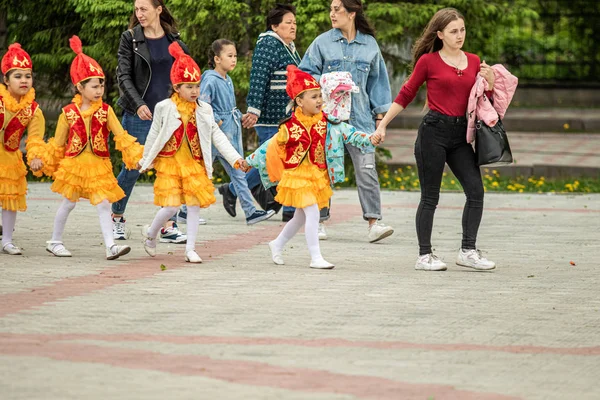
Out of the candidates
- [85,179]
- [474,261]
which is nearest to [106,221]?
[85,179]

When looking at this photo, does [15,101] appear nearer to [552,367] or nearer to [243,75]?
[552,367]

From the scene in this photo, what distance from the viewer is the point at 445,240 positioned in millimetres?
10672

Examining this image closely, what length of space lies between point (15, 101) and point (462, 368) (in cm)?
489

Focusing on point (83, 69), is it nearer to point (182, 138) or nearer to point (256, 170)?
point (182, 138)

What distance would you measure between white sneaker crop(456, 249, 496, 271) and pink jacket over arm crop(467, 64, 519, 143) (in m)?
0.86

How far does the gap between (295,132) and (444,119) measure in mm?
1053

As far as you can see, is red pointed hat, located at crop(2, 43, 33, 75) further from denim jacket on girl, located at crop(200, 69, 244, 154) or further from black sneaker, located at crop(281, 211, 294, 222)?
black sneaker, located at crop(281, 211, 294, 222)

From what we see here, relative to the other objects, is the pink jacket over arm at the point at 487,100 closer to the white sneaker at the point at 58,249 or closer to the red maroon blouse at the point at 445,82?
the red maroon blouse at the point at 445,82

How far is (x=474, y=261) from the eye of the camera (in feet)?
29.1

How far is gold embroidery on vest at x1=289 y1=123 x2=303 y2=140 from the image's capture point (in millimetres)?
8742

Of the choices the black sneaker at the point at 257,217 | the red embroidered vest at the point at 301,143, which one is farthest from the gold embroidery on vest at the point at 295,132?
the black sneaker at the point at 257,217

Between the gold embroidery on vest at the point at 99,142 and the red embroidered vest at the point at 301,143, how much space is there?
4.52ft

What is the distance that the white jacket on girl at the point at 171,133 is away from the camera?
29.0 ft

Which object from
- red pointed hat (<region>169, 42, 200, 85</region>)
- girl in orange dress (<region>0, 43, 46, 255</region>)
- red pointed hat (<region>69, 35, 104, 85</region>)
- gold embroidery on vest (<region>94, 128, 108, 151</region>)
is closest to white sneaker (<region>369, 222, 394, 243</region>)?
red pointed hat (<region>169, 42, 200, 85</region>)
